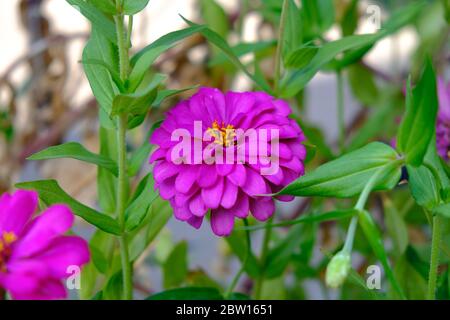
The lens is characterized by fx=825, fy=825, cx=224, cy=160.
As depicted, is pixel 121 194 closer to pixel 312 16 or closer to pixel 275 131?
pixel 275 131

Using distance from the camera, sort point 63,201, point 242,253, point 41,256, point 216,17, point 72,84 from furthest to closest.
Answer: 1. point 72,84
2. point 216,17
3. point 242,253
4. point 63,201
5. point 41,256

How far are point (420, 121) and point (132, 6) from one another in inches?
6.2

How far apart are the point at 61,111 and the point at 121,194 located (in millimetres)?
555

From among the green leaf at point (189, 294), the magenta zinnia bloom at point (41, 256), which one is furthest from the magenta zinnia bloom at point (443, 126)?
the magenta zinnia bloom at point (41, 256)

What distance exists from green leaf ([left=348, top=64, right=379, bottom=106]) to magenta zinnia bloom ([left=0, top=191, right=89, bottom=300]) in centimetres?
52

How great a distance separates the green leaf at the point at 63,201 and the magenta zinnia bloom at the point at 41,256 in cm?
8

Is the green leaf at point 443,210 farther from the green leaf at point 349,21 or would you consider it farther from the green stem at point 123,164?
the green leaf at point 349,21

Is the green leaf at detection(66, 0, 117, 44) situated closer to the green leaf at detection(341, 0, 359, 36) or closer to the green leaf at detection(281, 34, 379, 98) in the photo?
the green leaf at detection(281, 34, 379, 98)

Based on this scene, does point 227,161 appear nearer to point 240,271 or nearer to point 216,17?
point 240,271

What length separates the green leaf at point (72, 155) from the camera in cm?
43

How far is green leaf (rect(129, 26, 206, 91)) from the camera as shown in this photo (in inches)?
16.5

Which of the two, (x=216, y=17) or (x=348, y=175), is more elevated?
(x=216, y=17)

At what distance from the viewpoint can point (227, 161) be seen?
1.32 ft

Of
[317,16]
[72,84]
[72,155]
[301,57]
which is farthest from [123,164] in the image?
[72,84]
